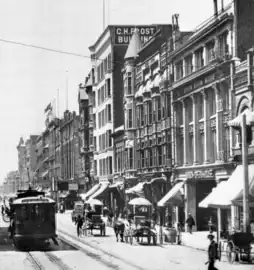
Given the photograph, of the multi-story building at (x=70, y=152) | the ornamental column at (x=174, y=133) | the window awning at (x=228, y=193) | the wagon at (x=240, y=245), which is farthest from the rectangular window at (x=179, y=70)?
the multi-story building at (x=70, y=152)

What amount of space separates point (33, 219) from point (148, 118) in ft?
89.4

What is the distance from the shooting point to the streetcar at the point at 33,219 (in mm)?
37062

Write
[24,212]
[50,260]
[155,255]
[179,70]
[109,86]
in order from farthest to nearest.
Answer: [109,86] → [179,70] → [24,212] → [155,255] → [50,260]

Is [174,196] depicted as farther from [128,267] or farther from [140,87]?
[128,267]

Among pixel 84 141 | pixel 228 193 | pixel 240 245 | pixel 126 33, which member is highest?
pixel 126 33

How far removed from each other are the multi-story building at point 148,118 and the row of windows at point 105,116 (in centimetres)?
1640

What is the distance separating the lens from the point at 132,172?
69.8m

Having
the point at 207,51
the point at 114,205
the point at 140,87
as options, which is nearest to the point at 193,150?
the point at 207,51

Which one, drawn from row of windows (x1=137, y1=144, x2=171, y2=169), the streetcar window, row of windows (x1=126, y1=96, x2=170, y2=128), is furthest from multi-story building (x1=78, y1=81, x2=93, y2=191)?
the streetcar window

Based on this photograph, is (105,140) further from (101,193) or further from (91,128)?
(91,128)

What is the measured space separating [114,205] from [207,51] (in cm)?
4009

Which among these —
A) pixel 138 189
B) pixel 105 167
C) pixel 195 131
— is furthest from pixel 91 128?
pixel 195 131

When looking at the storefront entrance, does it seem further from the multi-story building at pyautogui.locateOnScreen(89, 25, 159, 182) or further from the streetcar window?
the multi-story building at pyautogui.locateOnScreen(89, 25, 159, 182)

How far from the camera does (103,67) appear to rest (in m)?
92.4
